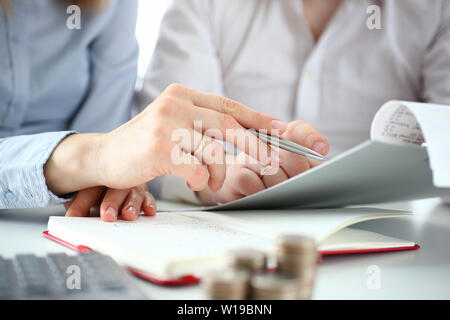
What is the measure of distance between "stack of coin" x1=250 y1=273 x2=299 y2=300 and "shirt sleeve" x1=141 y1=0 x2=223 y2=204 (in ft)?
2.96

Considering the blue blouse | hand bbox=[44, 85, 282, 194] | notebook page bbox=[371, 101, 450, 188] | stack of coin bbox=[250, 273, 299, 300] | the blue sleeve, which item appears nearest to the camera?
stack of coin bbox=[250, 273, 299, 300]

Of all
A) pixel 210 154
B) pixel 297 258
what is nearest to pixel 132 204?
pixel 210 154

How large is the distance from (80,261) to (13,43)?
68cm

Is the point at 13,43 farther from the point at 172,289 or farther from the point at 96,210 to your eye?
the point at 172,289

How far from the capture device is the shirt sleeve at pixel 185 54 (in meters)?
1.16

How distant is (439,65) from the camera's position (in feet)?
3.99

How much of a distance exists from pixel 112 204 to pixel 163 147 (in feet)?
0.40

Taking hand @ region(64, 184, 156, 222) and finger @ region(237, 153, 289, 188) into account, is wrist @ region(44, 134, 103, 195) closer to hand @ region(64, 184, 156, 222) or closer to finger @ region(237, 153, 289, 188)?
hand @ region(64, 184, 156, 222)

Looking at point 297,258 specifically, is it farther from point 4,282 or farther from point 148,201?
point 148,201

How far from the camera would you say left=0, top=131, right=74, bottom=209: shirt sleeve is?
1.97ft

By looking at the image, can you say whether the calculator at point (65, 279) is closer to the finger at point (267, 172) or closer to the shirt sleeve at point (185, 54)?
the finger at point (267, 172)

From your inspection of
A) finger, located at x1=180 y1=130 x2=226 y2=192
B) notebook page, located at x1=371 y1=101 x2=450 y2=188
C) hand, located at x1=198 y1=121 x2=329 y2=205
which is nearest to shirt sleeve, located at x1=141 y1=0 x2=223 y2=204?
hand, located at x1=198 y1=121 x2=329 y2=205

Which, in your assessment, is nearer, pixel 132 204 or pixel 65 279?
pixel 65 279

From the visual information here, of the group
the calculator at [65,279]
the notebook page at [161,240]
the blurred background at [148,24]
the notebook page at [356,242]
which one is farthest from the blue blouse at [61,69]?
the blurred background at [148,24]
